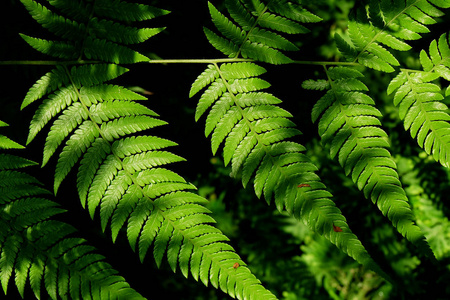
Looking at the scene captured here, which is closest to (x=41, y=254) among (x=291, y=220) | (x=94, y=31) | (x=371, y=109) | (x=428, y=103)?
(x=94, y=31)

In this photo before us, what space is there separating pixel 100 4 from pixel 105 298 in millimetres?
1242

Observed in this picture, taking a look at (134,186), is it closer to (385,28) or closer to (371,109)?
(371,109)

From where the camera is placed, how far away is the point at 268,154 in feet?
4.97

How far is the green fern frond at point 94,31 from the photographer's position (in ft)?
4.92

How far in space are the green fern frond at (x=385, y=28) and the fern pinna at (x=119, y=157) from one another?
2.99 feet

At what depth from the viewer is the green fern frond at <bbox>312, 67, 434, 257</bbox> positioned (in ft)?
4.65

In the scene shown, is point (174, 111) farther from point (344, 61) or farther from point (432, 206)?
point (432, 206)

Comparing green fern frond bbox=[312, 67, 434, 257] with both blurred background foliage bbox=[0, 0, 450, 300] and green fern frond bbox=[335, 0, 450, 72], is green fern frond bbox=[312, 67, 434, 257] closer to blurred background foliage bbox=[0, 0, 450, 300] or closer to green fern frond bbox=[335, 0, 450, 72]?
green fern frond bbox=[335, 0, 450, 72]

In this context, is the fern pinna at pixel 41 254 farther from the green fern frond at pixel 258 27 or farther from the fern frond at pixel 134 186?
the green fern frond at pixel 258 27

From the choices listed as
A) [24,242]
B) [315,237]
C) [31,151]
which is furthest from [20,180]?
[315,237]

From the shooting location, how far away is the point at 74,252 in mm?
1477

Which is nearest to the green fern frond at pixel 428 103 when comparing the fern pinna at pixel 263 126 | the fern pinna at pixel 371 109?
the fern pinna at pixel 371 109

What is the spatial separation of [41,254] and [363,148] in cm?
143

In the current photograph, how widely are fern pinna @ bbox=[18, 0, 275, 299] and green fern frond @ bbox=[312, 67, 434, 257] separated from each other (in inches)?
23.8
